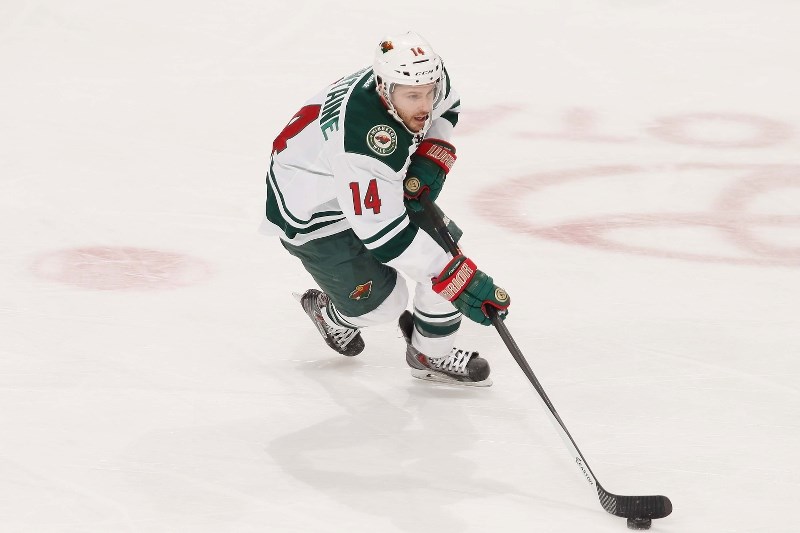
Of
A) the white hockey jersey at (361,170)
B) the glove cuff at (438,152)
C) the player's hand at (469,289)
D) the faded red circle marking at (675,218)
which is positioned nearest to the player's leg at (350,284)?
the white hockey jersey at (361,170)

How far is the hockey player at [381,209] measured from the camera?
3.11 meters

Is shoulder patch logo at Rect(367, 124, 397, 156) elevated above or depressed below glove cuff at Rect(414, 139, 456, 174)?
above

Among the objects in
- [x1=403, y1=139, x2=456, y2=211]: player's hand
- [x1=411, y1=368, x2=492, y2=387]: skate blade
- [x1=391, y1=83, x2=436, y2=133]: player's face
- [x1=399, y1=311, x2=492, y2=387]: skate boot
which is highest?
[x1=391, y1=83, x2=436, y2=133]: player's face

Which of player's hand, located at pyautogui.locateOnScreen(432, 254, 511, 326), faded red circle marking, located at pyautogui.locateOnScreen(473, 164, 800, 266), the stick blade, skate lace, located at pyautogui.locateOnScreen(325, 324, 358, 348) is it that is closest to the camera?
the stick blade

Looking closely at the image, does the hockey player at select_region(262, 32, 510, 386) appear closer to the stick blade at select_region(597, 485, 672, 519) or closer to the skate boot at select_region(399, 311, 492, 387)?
the skate boot at select_region(399, 311, 492, 387)

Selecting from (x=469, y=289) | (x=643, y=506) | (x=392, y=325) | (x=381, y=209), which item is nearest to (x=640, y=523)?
(x=643, y=506)

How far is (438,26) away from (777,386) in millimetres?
5365

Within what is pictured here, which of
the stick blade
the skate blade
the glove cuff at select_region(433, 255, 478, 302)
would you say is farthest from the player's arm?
the stick blade

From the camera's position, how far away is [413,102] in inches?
123

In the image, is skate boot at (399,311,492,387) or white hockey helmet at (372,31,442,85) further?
skate boot at (399,311,492,387)

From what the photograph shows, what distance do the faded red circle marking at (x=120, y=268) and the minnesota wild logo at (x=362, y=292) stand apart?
40.7 inches

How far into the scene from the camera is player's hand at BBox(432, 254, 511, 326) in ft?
10.2

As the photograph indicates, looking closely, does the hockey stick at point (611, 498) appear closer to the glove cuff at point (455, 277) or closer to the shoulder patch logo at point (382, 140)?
the glove cuff at point (455, 277)

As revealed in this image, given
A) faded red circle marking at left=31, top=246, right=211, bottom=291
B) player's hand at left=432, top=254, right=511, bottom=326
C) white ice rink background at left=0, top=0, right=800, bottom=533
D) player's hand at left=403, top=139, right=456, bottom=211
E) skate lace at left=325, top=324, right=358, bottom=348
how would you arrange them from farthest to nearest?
faded red circle marking at left=31, top=246, right=211, bottom=291, skate lace at left=325, top=324, right=358, bottom=348, player's hand at left=403, top=139, right=456, bottom=211, player's hand at left=432, top=254, right=511, bottom=326, white ice rink background at left=0, top=0, right=800, bottom=533
